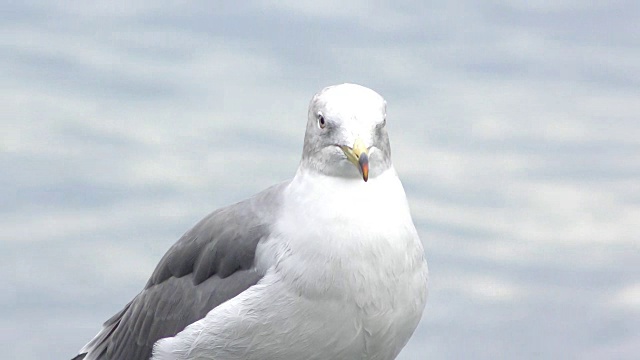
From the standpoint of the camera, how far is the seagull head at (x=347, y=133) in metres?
7.05

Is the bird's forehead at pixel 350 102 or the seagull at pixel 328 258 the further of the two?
the seagull at pixel 328 258

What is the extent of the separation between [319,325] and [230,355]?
0.76 m

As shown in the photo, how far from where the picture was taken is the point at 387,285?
24.2 feet

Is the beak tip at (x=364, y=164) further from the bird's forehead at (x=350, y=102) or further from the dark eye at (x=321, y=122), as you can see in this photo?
the dark eye at (x=321, y=122)

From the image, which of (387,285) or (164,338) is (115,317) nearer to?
(164,338)

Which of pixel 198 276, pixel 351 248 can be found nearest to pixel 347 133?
pixel 351 248

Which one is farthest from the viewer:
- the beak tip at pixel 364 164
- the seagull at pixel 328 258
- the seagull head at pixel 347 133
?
the seagull at pixel 328 258

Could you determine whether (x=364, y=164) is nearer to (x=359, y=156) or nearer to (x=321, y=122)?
(x=359, y=156)

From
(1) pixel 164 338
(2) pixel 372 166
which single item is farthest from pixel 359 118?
(1) pixel 164 338

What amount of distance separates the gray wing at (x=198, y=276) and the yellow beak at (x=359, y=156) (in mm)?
826

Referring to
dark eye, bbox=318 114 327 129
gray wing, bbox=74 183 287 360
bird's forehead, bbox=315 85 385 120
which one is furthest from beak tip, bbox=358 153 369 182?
gray wing, bbox=74 183 287 360

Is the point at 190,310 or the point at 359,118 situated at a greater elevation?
the point at 359,118

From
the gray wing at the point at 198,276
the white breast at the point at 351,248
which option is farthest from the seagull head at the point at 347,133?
the gray wing at the point at 198,276

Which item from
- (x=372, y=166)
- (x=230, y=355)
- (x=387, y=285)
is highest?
(x=372, y=166)
